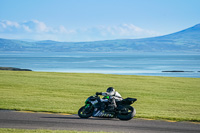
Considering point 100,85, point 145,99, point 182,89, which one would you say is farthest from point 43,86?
point 182,89

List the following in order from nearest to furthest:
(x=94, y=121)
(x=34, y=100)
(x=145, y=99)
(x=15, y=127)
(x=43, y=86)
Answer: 1. (x=15, y=127)
2. (x=94, y=121)
3. (x=34, y=100)
4. (x=145, y=99)
5. (x=43, y=86)

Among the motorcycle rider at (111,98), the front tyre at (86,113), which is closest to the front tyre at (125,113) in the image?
the motorcycle rider at (111,98)

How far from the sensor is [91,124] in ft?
41.6

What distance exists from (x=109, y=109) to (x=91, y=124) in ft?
4.36

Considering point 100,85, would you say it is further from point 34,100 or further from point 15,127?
point 15,127

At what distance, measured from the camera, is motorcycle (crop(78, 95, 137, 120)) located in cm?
1370

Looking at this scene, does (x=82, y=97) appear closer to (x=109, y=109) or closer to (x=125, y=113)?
(x=109, y=109)

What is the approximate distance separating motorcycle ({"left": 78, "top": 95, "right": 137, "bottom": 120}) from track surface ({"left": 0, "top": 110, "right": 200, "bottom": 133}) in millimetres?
235

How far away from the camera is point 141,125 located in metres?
12.6

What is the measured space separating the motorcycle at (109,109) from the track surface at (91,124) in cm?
23

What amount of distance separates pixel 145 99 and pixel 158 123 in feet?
33.2

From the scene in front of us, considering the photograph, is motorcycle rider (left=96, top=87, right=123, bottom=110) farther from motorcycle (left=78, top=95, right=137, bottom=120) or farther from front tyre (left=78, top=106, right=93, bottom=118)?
front tyre (left=78, top=106, right=93, bottom=118)

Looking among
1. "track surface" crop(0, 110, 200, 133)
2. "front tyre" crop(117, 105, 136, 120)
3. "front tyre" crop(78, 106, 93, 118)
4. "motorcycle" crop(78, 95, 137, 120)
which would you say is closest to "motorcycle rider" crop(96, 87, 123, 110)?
"motorcycle" crop(78, 95, 137, 120)

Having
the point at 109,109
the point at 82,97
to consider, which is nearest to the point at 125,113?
the point at 109,109
